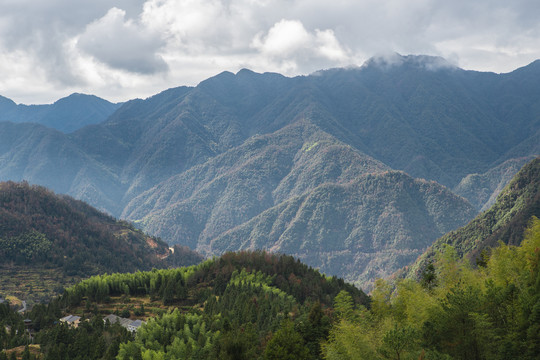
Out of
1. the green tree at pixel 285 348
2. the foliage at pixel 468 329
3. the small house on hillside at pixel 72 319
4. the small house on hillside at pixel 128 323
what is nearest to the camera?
the foliage at pixel 468 329

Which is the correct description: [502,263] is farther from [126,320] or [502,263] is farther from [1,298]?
[1,298]

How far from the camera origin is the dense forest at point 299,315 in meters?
46.8

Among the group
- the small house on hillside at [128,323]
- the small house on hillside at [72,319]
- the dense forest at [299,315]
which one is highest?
the dense forest at [299,315]

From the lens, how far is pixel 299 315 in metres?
86.4

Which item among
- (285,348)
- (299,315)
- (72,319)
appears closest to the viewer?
(285,348)

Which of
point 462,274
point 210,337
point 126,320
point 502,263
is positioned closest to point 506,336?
point 502,263

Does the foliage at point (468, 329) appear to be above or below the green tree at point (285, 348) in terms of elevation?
above

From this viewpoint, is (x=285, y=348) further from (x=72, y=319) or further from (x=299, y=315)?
(x=72, y=319)

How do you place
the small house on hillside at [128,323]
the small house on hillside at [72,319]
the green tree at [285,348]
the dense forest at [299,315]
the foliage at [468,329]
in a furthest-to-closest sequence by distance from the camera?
the small house on hillside at [72,319], the small house on hillside at [128,323], the green tree at [285,348], the dense forest at [299,315], the foliage at [468,329]

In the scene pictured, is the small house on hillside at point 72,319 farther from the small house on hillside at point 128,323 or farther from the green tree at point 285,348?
the green tree at point 285,348

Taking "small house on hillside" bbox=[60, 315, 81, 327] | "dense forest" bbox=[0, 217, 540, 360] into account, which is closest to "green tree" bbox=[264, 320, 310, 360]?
"dense forest" bbox=[0, 217, 540, 360]

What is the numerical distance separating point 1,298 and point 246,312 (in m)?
150

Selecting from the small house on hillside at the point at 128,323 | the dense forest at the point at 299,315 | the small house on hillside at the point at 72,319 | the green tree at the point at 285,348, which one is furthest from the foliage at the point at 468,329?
the small house on hillside at the point at 72,319

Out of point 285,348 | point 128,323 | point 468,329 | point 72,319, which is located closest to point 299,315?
point 285,348
